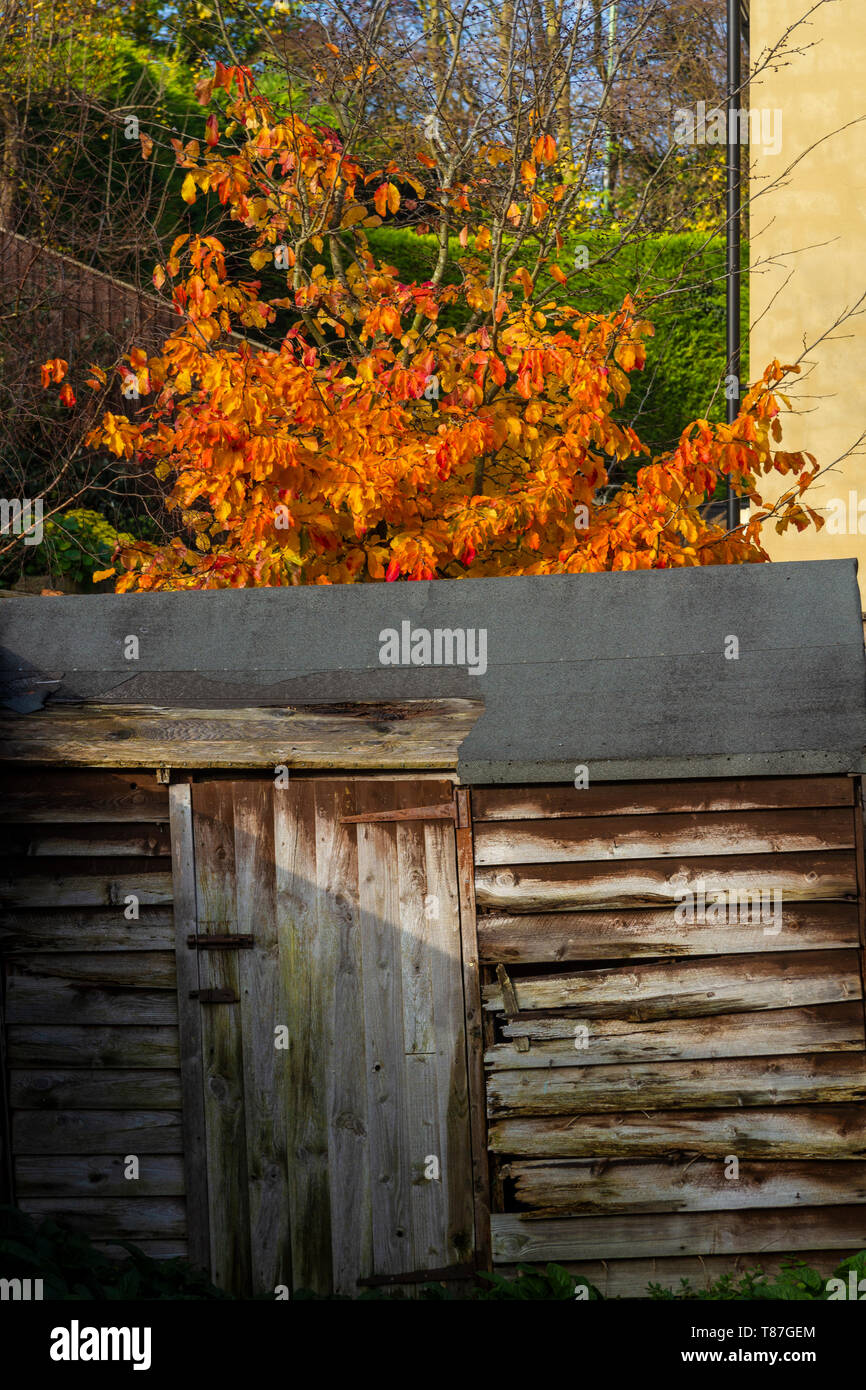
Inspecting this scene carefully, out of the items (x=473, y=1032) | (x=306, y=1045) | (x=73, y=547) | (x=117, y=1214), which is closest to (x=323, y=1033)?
(x=306, y=1045)

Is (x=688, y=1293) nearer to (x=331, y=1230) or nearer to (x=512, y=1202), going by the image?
(x=512, y=1202)

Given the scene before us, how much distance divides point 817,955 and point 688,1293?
1.60m

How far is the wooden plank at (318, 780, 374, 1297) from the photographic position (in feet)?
18.4

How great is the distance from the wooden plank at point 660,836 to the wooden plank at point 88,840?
5.06 ft

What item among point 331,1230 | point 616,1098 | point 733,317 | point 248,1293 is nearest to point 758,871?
point 616,1098

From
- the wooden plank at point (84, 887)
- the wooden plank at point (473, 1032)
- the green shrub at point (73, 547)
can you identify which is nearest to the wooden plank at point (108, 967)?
the wooden plank at point (84, 887)

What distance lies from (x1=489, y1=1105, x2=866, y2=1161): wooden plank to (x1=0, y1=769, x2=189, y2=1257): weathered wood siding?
1631 millimetres

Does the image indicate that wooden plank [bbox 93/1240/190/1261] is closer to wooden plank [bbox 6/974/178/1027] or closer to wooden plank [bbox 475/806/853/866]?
wooden plank [bbox 6/974/178/1027]

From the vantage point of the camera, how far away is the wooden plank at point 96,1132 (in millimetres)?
5711

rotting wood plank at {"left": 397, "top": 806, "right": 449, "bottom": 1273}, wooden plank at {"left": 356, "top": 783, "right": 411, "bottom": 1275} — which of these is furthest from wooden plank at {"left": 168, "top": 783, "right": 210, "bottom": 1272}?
rotting wood plank at {"left": 397, "top": 806, "right": 449, "bottom": 1273}

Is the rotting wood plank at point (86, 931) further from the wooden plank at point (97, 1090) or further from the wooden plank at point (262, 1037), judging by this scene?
the wooden plank at point (97, 1090)

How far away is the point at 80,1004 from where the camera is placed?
5793 millimetres
